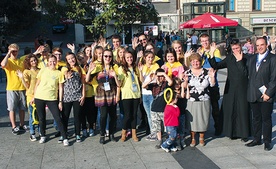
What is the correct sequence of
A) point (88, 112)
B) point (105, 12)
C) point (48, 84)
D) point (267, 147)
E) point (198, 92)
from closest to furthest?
1. point (267, 147)
2. point (198, 92)
3. point (48, 84)
4. point (88, 112)
5. point (105, 12)

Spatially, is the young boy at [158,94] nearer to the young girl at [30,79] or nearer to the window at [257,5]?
the young girl at [30,79]

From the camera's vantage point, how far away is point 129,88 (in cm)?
662

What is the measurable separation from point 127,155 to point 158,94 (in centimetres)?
118

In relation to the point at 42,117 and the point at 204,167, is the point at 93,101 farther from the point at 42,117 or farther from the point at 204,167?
the point at 204,167

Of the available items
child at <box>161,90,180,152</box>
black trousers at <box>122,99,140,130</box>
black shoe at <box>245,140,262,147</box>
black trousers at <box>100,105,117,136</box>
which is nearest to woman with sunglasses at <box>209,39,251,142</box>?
black shoe at <box>245,140,262,147</box>

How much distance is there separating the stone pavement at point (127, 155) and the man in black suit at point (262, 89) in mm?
294

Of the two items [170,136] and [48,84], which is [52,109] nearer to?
[48,84]

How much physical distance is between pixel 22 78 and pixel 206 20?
32.9 ft

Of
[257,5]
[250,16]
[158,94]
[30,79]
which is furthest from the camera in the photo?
[257,5]

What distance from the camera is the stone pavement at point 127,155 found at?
5.63 m

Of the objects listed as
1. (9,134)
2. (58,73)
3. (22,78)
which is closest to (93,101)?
(58,73)

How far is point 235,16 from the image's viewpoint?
36281 millimetres

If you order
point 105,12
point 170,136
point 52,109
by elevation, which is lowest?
point 170,136

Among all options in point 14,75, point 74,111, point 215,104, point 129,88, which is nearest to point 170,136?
point 129,88
